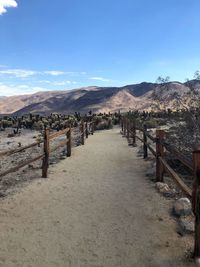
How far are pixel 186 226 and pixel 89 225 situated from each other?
1535mm

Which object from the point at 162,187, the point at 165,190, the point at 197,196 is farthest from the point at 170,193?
the point at 197,196

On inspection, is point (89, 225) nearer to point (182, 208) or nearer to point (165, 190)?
point (182, 208)

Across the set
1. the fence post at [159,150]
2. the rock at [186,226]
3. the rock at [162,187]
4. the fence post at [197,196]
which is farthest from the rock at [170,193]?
the fence post at [197,196]

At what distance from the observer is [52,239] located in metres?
6.80

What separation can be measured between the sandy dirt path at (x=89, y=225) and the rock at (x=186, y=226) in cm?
12

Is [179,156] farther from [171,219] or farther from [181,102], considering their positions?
[181,102]

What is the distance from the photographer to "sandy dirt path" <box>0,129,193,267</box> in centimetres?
609

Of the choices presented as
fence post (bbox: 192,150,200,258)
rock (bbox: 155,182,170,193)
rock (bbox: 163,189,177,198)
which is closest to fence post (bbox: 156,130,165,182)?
rock (bbox: 155,182,170,193)

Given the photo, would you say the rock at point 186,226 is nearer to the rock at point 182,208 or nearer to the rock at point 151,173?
the rock at point 182,208

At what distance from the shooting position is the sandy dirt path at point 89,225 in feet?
20.0

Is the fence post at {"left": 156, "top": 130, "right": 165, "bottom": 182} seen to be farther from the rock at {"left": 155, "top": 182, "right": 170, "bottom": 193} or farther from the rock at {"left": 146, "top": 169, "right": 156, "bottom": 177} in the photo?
the rock at {"left": 146, "top": 169, "right": 156, "bottom": 177}

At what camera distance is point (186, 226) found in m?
7.25

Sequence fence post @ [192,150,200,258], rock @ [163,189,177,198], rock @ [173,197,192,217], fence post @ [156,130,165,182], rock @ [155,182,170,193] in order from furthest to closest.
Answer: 1. fence post @ [156,130,165,182]
2. rock @ [155,182,170,193]
3. rock @ [163,189,177,198]
4. rock @ [173,197,192,217]
5. fence post @ [192,150,200,258]

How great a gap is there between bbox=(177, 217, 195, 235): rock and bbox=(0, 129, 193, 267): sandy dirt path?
12 cm
